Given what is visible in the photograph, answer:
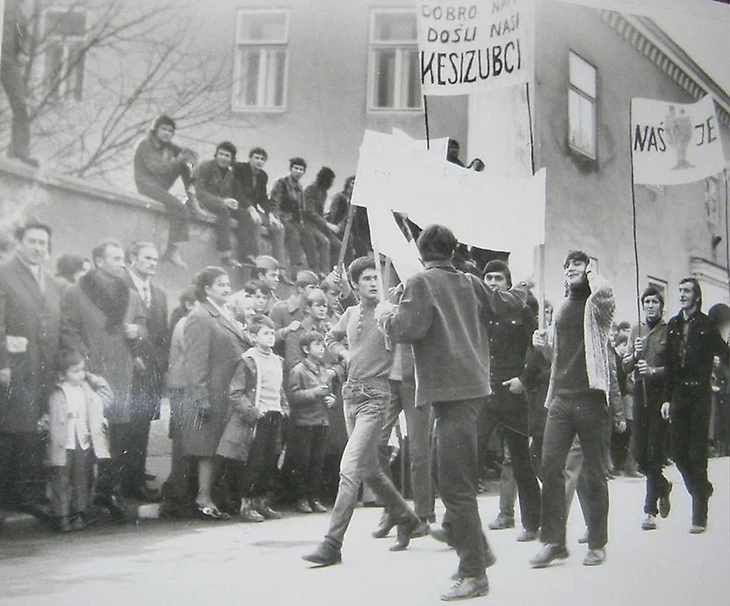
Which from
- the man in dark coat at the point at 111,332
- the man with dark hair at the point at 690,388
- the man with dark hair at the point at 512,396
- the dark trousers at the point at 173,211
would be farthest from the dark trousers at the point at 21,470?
the man with dark hair at the point at 690,388

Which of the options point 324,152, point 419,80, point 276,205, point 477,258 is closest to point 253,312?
point 276,205

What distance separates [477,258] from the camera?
237 cm

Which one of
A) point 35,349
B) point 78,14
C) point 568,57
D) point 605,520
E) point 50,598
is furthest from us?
point 568,57

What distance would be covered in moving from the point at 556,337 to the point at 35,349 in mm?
1369

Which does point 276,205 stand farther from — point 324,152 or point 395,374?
point 395,374

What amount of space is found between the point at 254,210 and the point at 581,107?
1046 millimetres

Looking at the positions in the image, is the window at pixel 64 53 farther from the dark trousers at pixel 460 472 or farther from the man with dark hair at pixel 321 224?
the dark trousers at pixel 460 472

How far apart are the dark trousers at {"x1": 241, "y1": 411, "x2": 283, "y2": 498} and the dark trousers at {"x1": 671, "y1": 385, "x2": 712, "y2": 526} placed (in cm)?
123

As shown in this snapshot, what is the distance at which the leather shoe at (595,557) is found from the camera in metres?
2.39

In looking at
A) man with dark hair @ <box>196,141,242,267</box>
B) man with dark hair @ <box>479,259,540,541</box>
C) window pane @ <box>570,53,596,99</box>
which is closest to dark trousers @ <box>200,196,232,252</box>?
man with dark hair @ <box>196,141,242,267</box>

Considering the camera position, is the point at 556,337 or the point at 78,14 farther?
the point at 556,337

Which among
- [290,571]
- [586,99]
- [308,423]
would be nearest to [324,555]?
[290,571]

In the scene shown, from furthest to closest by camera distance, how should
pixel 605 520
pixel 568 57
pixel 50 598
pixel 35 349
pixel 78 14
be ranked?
pixel 568 57, pixel 605 520, pixel 78 14, pixel 35 349, pixel 50 598

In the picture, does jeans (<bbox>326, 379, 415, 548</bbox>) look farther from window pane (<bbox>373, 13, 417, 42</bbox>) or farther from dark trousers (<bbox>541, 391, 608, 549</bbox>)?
window pane (<bbox>373, 13, 417, 42</bbox>)
